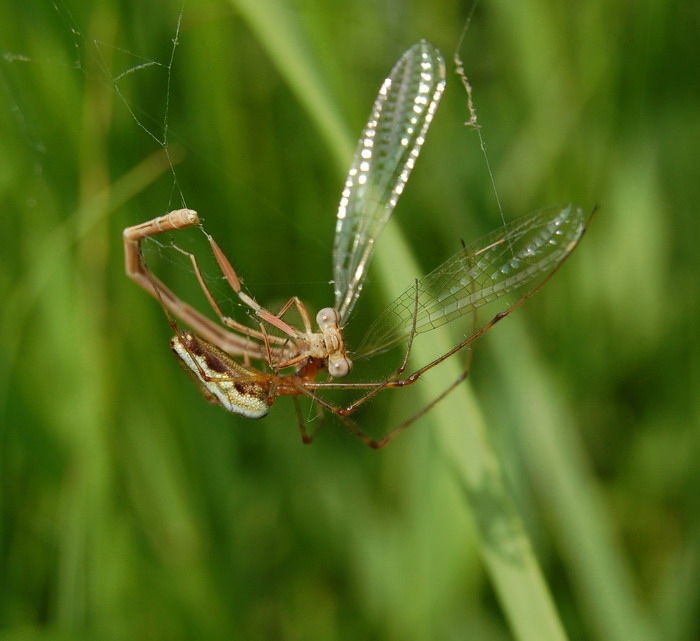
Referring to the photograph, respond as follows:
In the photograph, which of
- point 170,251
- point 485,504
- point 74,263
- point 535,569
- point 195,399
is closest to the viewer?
point 535,569

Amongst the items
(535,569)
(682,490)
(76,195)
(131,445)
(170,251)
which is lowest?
(682,490)

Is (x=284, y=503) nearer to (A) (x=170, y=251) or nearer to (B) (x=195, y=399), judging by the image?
(B) (x=195, y=399)

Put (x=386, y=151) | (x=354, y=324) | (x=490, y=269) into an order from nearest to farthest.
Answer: (x=490, y=269) → (x=386, y=151) → (x=354, y=324)

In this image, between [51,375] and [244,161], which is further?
[244,161]

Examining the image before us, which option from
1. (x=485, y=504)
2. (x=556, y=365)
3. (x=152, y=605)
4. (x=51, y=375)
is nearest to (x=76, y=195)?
(x=51, y=375)

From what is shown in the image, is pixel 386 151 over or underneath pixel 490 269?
over

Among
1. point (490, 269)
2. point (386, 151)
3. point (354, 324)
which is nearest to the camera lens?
point (490, 269)
